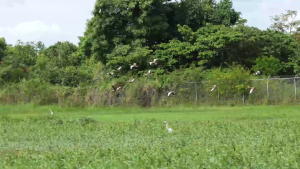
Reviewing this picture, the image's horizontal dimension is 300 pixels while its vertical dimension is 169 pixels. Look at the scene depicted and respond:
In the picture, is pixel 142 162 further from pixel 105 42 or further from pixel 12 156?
pixel 105 42

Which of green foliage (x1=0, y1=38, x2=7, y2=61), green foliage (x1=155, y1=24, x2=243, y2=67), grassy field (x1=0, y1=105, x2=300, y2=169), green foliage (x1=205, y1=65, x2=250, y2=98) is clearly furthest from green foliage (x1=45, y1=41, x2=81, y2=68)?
grassy field (x1=0, y1=105, x2=300, y2=169)

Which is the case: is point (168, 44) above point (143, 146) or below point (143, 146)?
above

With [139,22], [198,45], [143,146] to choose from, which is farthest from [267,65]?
[143,146]

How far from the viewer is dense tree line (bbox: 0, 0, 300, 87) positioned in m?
34.4

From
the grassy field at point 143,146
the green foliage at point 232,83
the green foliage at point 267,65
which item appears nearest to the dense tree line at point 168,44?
the green foliage at point 267,65

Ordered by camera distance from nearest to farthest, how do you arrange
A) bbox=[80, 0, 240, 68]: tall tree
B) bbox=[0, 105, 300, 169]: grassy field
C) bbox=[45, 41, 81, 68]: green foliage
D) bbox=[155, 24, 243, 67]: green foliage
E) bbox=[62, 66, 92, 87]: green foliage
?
bbox=[0, 105, 300, 169]: grassy field
bbox=[62, 66, 92, 87]: green foliage
bbox=[155, 24, 243, 67]: green foliage
bbox=[80, 0, 240, 68]: tall tree
bbox=[45, 41, 81, 68]: green foliage

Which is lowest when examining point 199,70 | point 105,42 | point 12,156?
point 12,156

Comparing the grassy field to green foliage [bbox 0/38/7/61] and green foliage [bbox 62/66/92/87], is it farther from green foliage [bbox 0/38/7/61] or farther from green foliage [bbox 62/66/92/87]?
green foliage [bbox 0/38/7/61]

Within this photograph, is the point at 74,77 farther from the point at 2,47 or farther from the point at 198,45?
the point at 2,47

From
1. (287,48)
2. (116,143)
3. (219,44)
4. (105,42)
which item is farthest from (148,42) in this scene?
(116,143)

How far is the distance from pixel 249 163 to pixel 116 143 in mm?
5130

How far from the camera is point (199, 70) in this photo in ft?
104

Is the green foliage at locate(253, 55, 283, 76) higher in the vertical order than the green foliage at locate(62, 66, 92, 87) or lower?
higher

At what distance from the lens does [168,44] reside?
35.4 m
